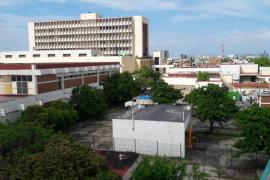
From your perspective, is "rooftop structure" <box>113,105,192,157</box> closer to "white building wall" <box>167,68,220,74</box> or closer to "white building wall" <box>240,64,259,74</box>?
"white building wall" <box>240,64,259,74</box>

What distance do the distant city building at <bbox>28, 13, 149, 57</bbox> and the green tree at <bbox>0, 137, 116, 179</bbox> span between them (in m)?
86.7

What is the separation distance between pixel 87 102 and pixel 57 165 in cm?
2731

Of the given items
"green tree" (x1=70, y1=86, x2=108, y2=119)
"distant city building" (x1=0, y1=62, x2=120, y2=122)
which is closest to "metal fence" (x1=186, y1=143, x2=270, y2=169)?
"green tree" (x1=70, y1=86, x2=108, y2=119)

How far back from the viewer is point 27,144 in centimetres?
2127

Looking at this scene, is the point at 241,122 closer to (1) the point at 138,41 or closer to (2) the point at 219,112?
(2) the point at 219,112

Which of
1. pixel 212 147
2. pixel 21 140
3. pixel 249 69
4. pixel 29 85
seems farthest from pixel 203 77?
pixel 21 140

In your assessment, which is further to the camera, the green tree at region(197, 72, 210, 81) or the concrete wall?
the concrete wall

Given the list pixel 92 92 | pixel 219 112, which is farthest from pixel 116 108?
pixel 219 112

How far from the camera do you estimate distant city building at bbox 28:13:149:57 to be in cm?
10606

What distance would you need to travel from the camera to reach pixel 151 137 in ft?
96.8

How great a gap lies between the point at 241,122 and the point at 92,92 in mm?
23293

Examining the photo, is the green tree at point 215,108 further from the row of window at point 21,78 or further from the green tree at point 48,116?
the row of window at point 21,78

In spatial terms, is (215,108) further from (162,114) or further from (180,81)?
(180,81)

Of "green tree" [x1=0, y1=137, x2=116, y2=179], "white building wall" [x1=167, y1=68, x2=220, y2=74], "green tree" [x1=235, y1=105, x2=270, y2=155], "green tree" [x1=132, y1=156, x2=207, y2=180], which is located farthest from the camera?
"white building wall" [x1=167, y1=68, x2=220, y2=74]
